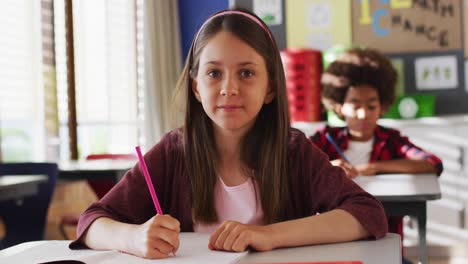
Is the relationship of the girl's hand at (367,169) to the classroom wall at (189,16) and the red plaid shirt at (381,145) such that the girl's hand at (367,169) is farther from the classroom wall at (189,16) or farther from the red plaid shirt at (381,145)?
the classroom wall at (189,16)

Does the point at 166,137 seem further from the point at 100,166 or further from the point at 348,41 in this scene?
the point at 348,41

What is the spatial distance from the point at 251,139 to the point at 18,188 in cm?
160

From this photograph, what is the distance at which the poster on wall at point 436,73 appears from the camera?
14.4ft

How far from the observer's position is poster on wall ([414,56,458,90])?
4.40 m

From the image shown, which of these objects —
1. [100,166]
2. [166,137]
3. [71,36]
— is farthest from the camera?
[71,36]

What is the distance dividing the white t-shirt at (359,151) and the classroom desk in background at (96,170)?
3.61 ft

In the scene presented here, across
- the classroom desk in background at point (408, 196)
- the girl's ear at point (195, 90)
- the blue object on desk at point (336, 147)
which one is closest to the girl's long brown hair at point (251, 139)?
the girl's ear at point (195, 90)

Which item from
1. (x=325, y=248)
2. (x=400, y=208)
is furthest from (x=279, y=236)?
(x=400, y=208)

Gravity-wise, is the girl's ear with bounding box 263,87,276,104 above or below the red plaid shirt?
above

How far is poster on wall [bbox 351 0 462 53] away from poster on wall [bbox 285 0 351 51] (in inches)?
2.7

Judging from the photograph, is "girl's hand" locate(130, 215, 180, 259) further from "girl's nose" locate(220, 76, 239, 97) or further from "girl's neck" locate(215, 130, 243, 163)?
"girl's neck" locate(215, 130, 243, 163)

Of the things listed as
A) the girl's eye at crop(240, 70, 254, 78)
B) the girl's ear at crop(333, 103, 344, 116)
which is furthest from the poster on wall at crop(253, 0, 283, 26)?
the girl's eye at crop(240, 70, 254, 78)

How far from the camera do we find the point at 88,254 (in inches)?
45.5

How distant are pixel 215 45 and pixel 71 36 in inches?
146
